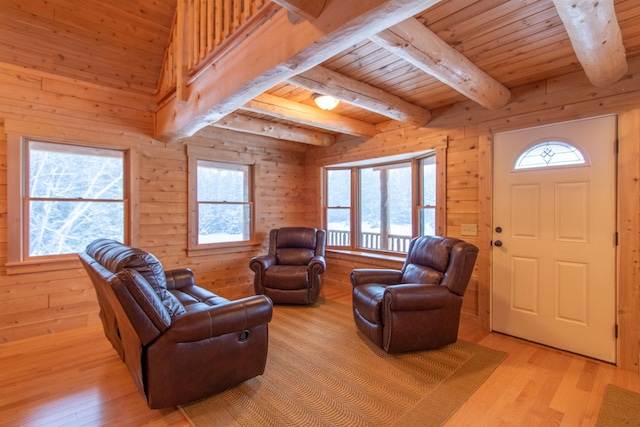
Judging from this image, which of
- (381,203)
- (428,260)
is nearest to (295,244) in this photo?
(381,203)

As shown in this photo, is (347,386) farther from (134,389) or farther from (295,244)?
(295,244)

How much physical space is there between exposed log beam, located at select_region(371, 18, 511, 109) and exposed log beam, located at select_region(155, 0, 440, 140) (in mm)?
364

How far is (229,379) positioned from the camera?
2.07 metres

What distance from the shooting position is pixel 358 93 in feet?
9.61

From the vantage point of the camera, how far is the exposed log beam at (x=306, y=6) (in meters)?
1.60

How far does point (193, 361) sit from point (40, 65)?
3328 mm

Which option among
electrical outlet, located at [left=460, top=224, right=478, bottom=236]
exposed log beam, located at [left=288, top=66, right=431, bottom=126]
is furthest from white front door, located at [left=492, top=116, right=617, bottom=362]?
exposed log beam, located at [left=288, top=66, right=431, bottom=126]

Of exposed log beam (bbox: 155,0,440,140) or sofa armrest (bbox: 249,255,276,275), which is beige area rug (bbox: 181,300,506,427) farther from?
exposed log beam (bbox: 155,0,440,140)

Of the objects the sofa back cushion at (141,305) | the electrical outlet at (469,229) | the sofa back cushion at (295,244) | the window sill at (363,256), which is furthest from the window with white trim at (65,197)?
the electrical outlet at (469,229)

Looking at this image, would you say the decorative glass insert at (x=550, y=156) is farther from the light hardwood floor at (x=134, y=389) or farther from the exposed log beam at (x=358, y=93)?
the light hardwood floor at (x=134, y=389)

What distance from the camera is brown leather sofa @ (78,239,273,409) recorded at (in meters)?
1.74

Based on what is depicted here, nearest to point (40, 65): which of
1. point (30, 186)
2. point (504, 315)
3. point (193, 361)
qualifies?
point (30, 186)

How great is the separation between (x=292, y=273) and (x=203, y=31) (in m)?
2.76

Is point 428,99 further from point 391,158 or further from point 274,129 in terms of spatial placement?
point 274,129
